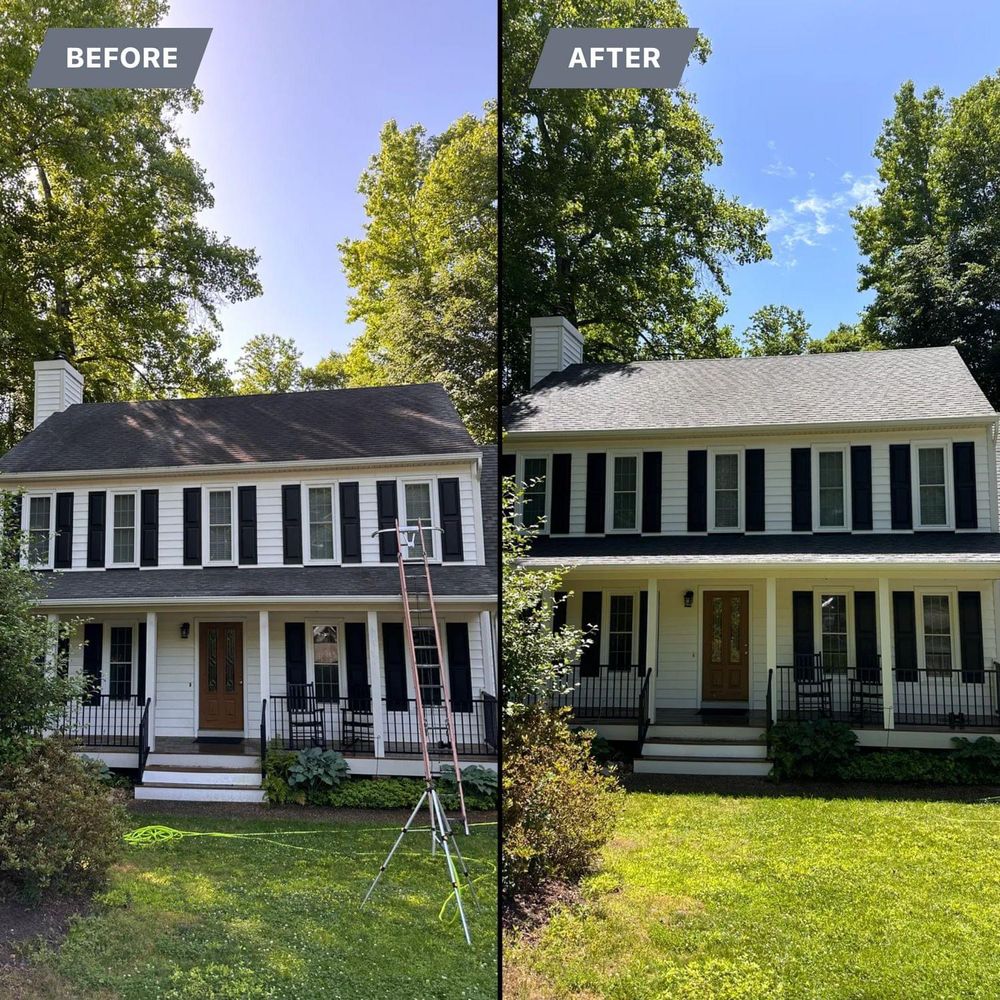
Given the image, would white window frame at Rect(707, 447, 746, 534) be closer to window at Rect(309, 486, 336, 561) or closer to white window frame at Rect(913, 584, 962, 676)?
white window frame at Rect(913, 584, 962, 676)

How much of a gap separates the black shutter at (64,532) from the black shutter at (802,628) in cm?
363

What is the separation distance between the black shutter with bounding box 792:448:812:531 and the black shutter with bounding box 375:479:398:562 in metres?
2.53

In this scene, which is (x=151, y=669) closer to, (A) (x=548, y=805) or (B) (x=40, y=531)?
(B) (x=40, y=531)

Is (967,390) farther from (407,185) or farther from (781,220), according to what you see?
(407,185)

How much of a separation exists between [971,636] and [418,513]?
12.2 feet

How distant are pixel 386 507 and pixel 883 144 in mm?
3166

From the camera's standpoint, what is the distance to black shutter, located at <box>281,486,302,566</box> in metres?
3.46

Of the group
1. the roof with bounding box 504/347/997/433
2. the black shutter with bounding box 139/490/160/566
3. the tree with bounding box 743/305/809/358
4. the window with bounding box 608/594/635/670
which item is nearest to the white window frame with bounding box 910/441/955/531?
the roof with bounding box 504/347/997/433

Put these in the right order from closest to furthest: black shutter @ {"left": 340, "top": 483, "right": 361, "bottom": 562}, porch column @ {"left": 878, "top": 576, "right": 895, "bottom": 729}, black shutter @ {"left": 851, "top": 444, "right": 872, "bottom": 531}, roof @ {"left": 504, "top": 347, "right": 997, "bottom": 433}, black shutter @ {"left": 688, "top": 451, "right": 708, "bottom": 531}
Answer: black shutter @ {"left": 340, "top": 483, "right": 361, "bottom": 562} < roof @ {"left": 504, "top": 347, "right": 997, "bottom": 433} < black shutter @ {"left": 688, "top": 451, "right": 708, "bottom": 531} < porch column @ {"left": 878, "top": 576, "right": 895, "bottom": 729} < black shutter @ {"left": 851, "top": 444, "right": 872, "bottom": 531}

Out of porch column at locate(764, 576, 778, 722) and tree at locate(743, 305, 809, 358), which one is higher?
tree at locate(743, 305, 809, 358)

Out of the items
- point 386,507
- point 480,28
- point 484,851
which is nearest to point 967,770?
point 484,851

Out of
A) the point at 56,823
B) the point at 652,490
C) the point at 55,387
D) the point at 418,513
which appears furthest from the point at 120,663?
the point at 652,490

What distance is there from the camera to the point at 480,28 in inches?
148

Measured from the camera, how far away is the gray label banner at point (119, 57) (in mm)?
3959
